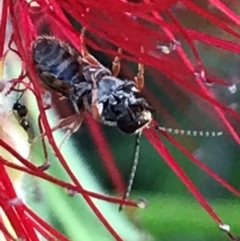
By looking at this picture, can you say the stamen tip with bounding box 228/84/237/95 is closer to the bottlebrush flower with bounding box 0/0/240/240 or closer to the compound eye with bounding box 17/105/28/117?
the bottlebrush flower with bounding box 0/0/240/240

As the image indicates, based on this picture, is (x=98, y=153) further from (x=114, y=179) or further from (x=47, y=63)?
(x=47, y=63)

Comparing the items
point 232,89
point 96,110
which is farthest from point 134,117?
point 232,89

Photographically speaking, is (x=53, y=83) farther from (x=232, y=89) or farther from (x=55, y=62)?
(x=232, y=89)

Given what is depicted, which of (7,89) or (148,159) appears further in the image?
(148,159)

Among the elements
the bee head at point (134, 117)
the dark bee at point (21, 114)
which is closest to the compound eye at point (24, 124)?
Answer: the dark bee at point (21, 114)

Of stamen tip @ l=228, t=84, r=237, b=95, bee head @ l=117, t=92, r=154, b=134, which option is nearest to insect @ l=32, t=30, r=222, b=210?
bee head @ l=117, t=92, r=154, b=134

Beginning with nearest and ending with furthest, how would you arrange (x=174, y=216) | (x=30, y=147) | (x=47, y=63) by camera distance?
(x=47, y=63), (x=30, y=147), (x=174, y=216)

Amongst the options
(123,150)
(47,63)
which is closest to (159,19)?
(47,63)
